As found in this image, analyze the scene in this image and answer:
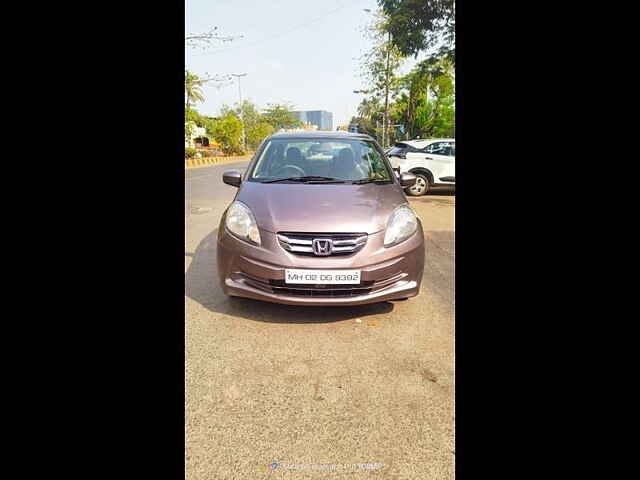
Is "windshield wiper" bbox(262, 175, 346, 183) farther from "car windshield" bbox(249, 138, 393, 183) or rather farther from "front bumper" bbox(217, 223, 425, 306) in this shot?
"front bumper" bbox(217, 223, 425, 306)

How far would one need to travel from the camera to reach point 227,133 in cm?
3834

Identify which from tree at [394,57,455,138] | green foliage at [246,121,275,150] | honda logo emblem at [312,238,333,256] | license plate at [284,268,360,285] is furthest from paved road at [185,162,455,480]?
green foliage at [246,121,275,150]

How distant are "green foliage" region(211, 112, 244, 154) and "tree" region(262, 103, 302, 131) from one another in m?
27.6

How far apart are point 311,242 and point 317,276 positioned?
235 mm

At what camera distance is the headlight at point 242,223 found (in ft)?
9.41

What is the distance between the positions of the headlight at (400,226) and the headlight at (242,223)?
3.05 feet

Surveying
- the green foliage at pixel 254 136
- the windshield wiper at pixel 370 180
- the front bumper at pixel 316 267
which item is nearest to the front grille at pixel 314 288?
the front bumper at pixel 316 267

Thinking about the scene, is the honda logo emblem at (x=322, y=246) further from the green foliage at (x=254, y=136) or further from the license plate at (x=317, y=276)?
the green foliage at (x=254, y=136)

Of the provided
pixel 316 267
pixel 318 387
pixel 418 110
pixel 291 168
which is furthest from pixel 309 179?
pixel 418 110

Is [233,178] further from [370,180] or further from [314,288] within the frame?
[314,288]

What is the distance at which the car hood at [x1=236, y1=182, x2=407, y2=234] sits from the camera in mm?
2814

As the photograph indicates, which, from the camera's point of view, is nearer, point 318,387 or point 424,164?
point 318,387
